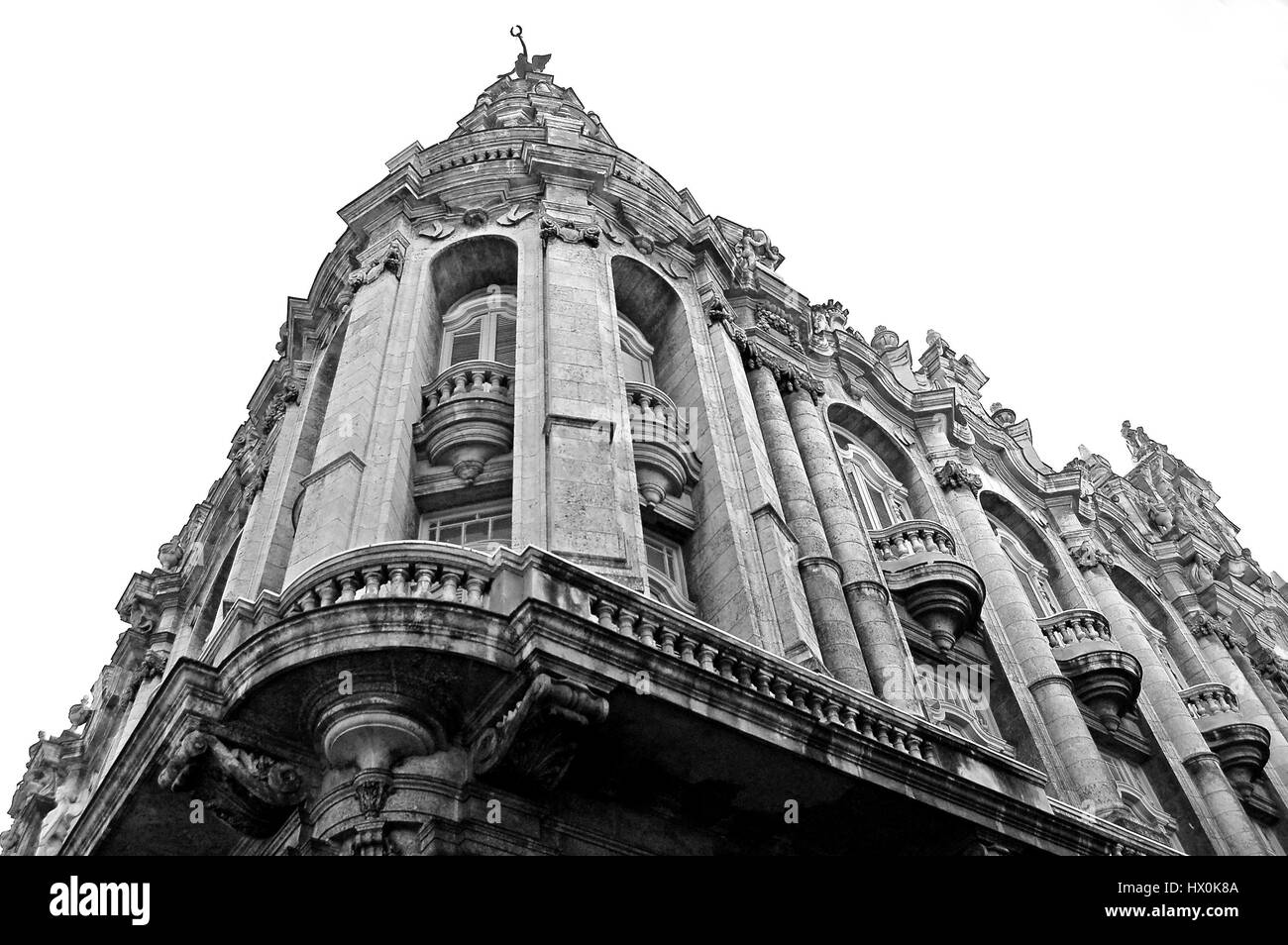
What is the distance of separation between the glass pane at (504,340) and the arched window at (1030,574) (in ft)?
45.0

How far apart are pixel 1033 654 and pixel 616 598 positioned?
46.5ft

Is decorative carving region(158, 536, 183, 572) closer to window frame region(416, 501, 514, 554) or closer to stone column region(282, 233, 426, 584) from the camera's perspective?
stone column region(282, 233, 426, 584)

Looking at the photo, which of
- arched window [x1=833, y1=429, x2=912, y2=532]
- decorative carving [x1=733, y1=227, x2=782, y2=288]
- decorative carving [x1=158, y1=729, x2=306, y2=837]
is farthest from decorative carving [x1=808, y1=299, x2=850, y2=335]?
decorative carving [x1=158, y1=729, x2=306, y2=837]

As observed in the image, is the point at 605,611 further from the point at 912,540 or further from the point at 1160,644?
the point at 1160,644

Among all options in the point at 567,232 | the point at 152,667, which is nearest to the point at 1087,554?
the point at 567,232

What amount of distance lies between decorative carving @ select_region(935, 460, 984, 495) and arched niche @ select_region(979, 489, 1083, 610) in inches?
53.9

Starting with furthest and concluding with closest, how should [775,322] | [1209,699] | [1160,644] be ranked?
[1160,644] → [1209,699] → [775,322]

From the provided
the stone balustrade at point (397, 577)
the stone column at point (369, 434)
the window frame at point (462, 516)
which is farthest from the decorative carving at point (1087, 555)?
the stone balustrade at point (397, 577)

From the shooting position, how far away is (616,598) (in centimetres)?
1302

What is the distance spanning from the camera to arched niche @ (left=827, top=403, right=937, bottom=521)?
98.5ft

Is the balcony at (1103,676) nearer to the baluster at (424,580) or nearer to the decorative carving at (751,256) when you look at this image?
the decorative carving at (751,256)
